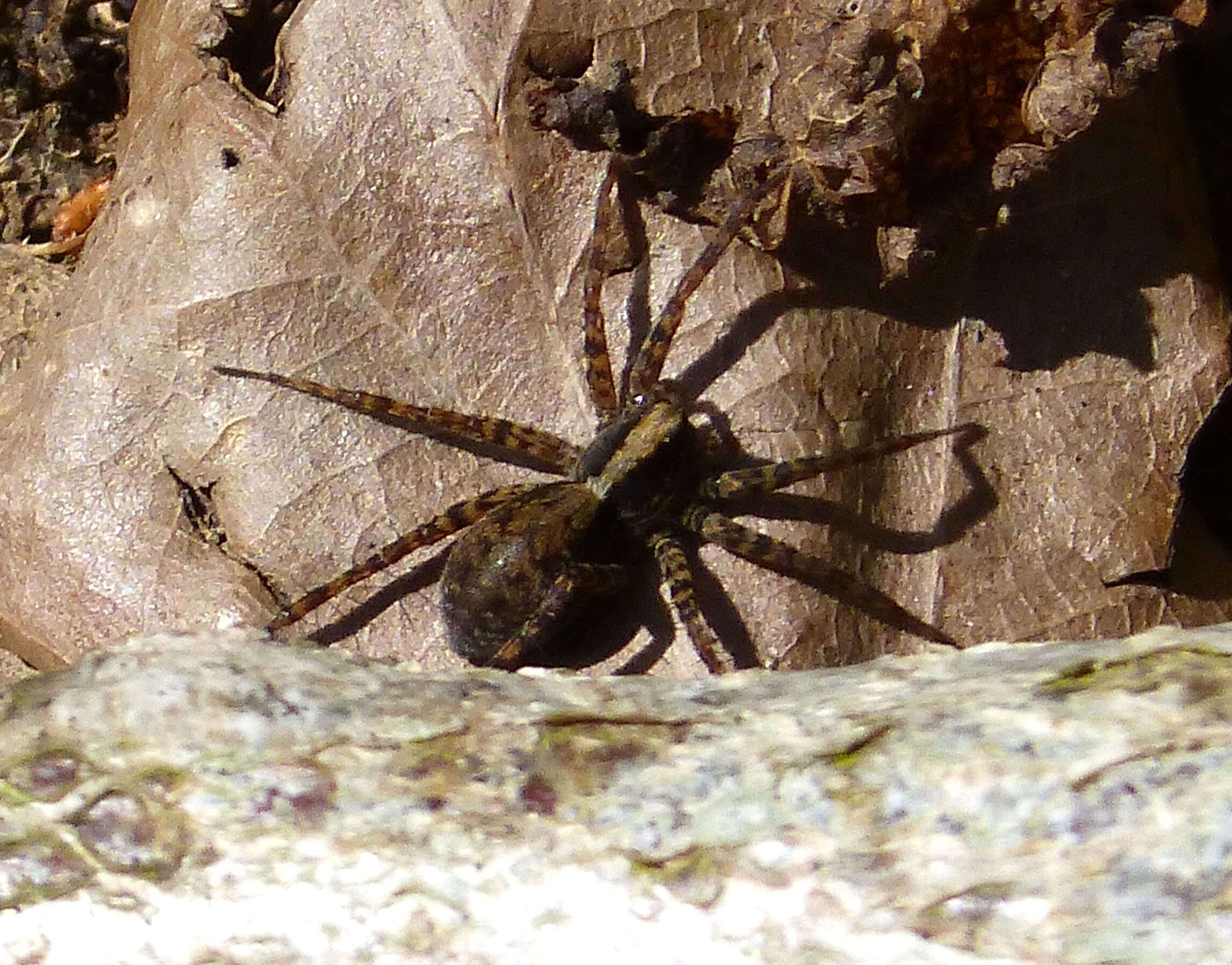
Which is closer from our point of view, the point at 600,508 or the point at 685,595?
the point at 685,595

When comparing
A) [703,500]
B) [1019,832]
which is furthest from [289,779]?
[703,500]

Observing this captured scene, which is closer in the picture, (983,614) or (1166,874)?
(1166,874)

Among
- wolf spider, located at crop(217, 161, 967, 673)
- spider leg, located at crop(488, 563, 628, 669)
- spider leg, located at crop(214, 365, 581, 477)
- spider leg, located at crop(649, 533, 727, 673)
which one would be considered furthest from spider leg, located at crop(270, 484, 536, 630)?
spider leg, located at crop(649, 533, 727, 673)

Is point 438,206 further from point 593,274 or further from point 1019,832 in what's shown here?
point 1019,832

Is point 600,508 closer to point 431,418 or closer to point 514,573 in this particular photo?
point 514,573

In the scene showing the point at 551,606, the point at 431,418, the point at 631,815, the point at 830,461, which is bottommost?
the point at 631,815

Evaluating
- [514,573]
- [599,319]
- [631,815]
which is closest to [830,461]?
[599,319]
